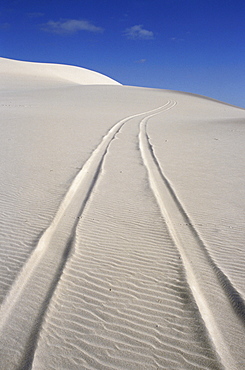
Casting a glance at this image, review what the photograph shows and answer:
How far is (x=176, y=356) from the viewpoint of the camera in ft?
9.02

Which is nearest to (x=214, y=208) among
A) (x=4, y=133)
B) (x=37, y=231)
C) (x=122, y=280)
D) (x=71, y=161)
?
(x=122, y=280)

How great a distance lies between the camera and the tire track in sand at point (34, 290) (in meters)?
2.77

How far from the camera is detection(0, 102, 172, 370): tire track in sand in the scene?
2770 millimetres

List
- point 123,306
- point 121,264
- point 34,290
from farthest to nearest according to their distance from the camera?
point 121,264 < point 34,290 < point 123,306

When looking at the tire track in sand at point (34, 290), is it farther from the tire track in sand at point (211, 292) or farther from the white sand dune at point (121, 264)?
the tire track in sand at point (211, 292)

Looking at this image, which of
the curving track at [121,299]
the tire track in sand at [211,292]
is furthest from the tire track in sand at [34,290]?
the tire track in sand at [211,292]

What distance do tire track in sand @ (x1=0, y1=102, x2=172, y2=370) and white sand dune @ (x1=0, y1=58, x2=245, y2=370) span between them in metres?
0.01

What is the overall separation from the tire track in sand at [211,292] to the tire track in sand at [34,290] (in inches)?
59.9

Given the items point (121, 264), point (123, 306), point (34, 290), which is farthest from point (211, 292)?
point (34, 290)

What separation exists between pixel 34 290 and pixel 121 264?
1085 millimetres

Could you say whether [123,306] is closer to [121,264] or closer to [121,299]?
[121,299]

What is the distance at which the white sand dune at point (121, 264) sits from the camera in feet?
9.24

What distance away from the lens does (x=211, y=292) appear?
3.49 meters

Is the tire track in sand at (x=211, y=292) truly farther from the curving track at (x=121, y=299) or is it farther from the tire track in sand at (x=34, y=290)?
the tire track in sand at (x=34, y=290)
